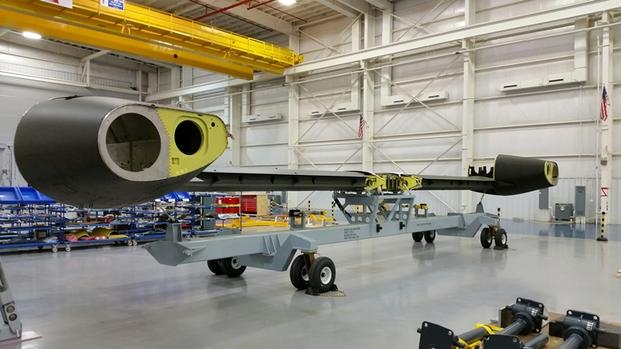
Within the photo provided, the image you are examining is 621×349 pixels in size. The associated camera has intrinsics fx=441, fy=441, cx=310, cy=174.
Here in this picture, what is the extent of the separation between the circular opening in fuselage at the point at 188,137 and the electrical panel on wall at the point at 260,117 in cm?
1964

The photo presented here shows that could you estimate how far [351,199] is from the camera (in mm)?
7191

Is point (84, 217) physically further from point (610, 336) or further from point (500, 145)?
point (500, 145)

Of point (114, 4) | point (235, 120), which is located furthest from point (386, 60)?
point (114, 4)

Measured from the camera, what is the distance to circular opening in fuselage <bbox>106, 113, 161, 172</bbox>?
304cm

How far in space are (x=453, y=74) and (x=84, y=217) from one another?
44.9 feet

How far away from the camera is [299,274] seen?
19.5 ft

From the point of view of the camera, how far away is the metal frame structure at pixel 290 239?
4781mm

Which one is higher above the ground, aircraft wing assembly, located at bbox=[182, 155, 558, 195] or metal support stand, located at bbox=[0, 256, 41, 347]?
aircraft wing assembly, located at bbox=[182, 155, 558, 195]

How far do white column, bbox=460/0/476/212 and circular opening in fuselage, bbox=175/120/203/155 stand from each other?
1453 cm

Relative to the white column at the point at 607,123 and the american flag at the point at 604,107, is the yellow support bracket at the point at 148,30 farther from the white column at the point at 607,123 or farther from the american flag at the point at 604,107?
the american flag at the point at 604,107

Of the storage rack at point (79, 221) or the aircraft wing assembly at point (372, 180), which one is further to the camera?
the storage rack at point (79, 221)

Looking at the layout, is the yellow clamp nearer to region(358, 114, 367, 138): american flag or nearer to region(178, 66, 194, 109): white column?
region(358, 114, 367, 138): american flag

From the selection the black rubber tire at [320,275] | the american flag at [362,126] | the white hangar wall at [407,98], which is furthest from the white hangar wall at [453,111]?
the black rubber tire at [320,275]

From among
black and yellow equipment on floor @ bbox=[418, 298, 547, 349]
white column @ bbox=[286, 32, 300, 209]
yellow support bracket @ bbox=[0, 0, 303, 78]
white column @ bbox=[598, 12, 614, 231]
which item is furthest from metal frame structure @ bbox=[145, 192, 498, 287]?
white column @ bbox=[286, 32, 300, 209]
